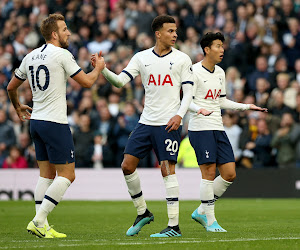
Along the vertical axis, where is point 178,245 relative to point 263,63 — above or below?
below

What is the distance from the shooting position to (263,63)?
1930 centimetres

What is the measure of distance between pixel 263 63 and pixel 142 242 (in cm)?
1160

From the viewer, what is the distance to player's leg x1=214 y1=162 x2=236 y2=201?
10539 mm

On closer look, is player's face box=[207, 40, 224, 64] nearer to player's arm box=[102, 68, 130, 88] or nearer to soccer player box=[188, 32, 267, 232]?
soccer player box=[188, 32, 267, 232]

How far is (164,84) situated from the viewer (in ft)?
30.8

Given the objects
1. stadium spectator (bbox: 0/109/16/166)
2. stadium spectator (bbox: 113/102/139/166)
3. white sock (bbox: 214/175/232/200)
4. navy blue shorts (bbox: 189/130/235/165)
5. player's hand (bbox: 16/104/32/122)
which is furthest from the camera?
stadium spectator (bbox: 0/109/16/166)

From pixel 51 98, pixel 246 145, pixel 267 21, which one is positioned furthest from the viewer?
pixel 267 21

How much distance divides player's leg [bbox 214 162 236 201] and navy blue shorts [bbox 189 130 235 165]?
0.28 feet

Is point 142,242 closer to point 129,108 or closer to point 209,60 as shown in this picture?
point 209,60

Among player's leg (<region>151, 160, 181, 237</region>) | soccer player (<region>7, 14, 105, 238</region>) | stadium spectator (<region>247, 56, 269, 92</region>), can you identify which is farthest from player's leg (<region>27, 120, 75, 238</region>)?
stadium spectator (<region>247, 56, 269, 92</region>)

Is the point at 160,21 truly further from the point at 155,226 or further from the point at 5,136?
the point at 5,136

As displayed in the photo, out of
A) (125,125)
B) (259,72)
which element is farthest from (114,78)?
(259,72)

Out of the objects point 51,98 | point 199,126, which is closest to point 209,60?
point 199,126

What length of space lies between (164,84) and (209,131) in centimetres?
135
